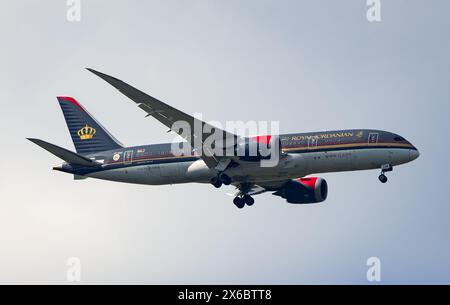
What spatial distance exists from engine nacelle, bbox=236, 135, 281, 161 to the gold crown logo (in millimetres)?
15843

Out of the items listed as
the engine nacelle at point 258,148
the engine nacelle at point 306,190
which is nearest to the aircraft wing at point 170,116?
the engine nacelle at point 258,148

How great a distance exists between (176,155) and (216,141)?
3.82 metres

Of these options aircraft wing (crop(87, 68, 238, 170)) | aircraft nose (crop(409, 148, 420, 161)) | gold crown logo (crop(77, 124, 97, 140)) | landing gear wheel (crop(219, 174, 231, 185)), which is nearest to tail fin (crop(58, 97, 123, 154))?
gold crown logo (crop(77, 124, 97, 140))

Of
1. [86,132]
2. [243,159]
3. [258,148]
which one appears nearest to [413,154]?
[258,148]

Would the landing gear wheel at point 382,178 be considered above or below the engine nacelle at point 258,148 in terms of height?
below

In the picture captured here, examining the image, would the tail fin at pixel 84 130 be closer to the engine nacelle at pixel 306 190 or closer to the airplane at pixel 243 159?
the airplane at pixel 243 159

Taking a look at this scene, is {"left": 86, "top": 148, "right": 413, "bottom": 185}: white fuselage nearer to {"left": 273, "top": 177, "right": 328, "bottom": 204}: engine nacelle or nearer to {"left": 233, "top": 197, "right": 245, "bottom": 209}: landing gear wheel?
{"left": 233, "top": 197, "right": 245, "bottom": 209}: landing gear wheel

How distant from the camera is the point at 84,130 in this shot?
75.1m

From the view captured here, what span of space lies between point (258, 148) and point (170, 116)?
20.8 feet

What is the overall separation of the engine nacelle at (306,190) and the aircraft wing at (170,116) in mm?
9020

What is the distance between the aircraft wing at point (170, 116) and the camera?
58.8 meters

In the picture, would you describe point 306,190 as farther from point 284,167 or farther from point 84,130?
point 84,130
